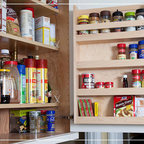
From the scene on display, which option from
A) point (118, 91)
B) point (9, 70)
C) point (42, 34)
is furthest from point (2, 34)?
point (118, 91)

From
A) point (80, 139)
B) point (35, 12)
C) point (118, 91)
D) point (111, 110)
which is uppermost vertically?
point (35, 12)

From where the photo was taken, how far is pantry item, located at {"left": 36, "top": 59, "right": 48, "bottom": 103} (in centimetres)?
176

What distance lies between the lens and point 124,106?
5.56ft

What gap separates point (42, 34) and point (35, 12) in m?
0.20

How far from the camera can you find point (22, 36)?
1679 mm

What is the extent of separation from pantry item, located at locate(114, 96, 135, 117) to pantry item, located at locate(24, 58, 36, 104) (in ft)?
1.75

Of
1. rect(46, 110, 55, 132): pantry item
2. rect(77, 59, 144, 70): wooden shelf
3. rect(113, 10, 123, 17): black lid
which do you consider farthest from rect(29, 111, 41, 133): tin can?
rect(113, 10, 123, 17): black lid

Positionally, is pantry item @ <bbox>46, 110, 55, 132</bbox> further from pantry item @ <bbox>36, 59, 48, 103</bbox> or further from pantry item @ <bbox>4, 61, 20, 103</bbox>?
pantry item @ <bbox>4, 61, 20, 103</bbox>

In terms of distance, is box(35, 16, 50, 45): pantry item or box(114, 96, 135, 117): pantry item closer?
box(114, 96, 135, 117): pantry item

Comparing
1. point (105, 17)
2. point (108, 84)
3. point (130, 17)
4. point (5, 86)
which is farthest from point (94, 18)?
point (5, 86)

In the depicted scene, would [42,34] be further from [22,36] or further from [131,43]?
[131,43]

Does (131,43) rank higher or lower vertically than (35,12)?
lower

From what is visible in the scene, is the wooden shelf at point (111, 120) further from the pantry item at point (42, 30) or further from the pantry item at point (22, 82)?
the pantry item at point (42, 30)

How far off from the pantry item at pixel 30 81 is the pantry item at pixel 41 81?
0.04 meters
